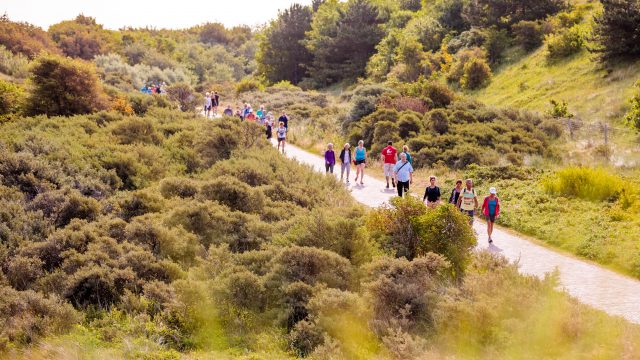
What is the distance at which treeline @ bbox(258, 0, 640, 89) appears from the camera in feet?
105

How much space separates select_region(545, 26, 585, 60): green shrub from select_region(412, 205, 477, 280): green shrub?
85.4ft

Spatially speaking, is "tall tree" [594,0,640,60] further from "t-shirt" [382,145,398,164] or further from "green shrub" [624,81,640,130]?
"t-shirt" [382,145,398,164]

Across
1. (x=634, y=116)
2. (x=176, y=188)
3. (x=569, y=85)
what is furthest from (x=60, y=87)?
(x=569, y=85)

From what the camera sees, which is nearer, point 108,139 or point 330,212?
point 330,212

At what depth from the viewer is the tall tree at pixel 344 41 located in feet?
174

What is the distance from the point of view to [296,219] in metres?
11.8

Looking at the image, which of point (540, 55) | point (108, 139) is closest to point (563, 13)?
point (540, 55)

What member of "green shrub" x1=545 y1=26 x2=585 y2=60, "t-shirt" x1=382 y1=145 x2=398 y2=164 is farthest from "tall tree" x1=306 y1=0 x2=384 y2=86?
"t-shirt" x1=382 y1=145 x2=398 y2=164

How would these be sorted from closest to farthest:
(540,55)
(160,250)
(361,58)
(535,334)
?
(535,334)
(160,250)
(540,55)
(361,58)

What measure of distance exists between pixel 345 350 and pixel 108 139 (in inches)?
549

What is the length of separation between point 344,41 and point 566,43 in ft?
81.6

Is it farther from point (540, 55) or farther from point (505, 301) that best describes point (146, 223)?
point (540, 55)

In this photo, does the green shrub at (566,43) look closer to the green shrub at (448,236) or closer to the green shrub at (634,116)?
the green shrub at (634,116)

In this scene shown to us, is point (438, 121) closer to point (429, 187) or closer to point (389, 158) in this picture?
point (389, 158)
